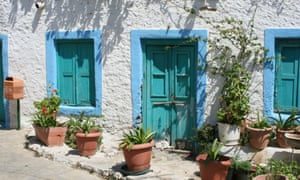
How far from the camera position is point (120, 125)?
776cm

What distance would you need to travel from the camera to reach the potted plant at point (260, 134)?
6039 millimetres

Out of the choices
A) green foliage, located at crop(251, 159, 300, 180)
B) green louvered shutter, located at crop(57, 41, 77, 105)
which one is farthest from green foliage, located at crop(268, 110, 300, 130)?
green louvered shutter, located at crop(57, 41, 77, 105)

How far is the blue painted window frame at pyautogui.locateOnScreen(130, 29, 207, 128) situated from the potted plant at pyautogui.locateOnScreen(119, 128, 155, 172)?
1.36 meters

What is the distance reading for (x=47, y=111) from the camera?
7699 mm

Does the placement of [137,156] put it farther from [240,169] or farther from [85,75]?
[85,75]

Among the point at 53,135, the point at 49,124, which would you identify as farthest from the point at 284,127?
the point at 49,124

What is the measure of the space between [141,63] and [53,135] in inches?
83.4

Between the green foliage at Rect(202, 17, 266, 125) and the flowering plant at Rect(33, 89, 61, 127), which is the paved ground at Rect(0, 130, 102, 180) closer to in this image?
the flowering plant at Rect(33, 89, 61, 127)

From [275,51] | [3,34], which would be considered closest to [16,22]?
[3,34]

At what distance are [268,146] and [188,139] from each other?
1593mm

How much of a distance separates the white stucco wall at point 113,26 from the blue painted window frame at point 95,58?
4.1 inches

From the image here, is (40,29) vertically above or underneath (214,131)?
above

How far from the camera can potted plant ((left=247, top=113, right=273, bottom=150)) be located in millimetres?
6039

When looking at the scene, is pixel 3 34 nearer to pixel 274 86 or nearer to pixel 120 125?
pixel 120 125
